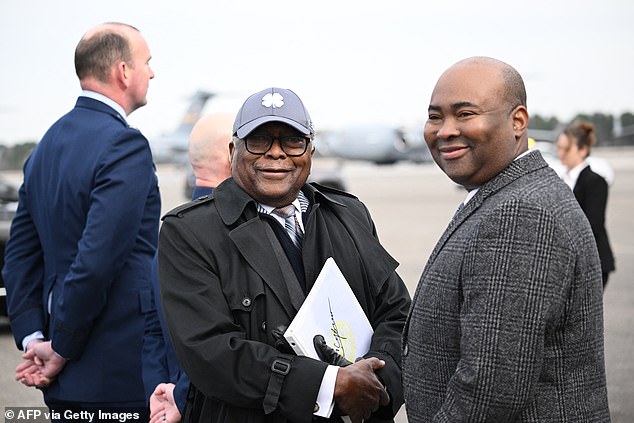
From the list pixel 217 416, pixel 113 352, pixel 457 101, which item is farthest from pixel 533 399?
pixel 113 352

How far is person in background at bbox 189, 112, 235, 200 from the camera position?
11.1 feet

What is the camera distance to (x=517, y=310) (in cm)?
204

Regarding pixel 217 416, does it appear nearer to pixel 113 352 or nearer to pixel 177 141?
pixel 113 352

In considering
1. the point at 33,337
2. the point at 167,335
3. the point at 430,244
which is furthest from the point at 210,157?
the point at 430,244

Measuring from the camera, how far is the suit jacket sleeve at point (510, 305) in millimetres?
2037

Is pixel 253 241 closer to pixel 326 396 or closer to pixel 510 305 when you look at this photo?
pixel 326 396

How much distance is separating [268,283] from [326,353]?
261 mm

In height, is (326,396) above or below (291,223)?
below

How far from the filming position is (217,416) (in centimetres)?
260

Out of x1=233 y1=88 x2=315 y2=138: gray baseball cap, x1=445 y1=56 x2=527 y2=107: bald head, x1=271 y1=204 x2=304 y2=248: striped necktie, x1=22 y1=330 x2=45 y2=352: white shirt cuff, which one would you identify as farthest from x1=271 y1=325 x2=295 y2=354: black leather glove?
x1=22 y1=330 x2=45 y2=352: white shirt cuff

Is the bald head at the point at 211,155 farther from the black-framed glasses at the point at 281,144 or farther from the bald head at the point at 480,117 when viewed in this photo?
the bald head at the point at 480,117

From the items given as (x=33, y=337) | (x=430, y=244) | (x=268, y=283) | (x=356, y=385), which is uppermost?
(x=268, y=283)

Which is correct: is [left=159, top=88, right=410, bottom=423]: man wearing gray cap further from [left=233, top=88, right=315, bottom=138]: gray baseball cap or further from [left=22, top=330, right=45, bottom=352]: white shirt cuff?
[left=22, top=330, right=45, bottom=352]: white shirt cuff

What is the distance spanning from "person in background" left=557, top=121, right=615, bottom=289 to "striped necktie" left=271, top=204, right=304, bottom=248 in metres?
4.43
